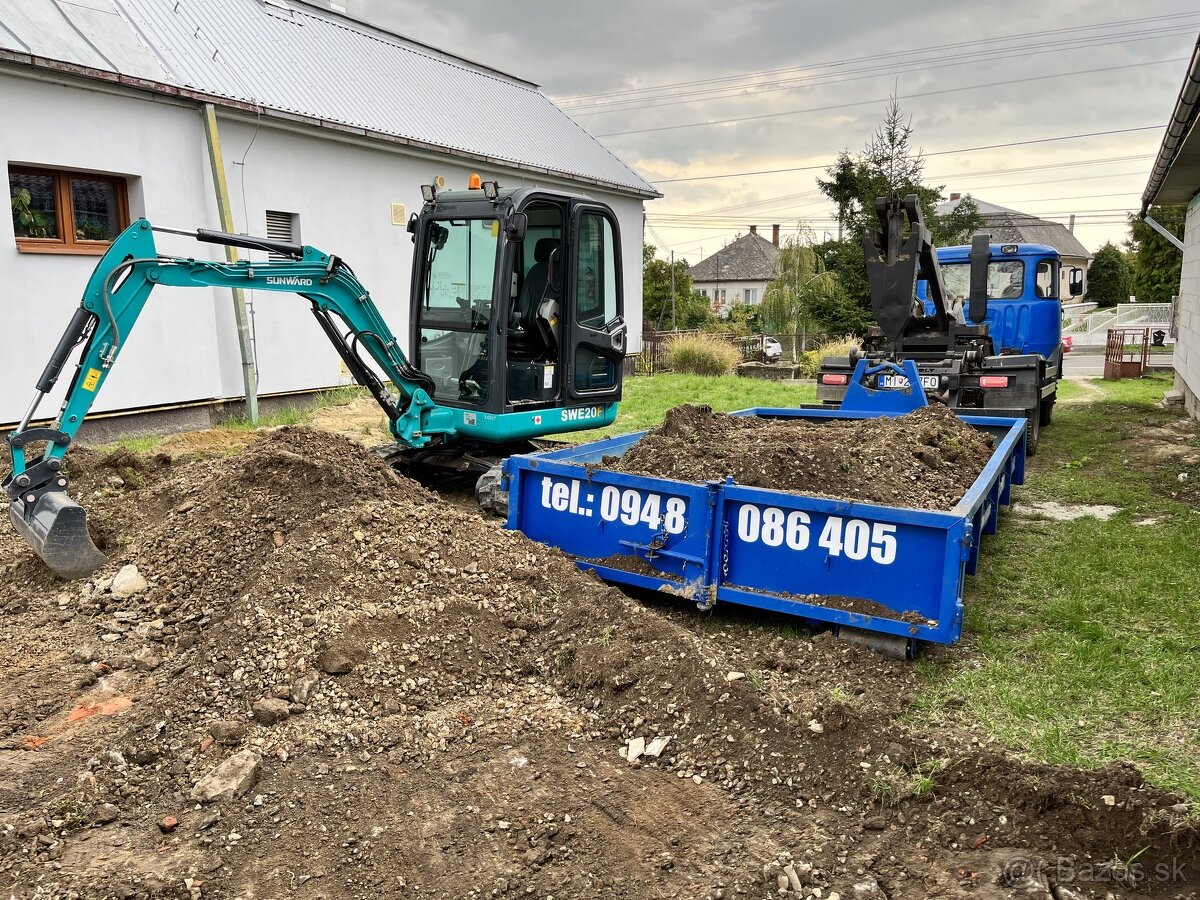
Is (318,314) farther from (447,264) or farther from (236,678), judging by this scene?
(236,678)

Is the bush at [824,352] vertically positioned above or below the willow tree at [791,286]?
below

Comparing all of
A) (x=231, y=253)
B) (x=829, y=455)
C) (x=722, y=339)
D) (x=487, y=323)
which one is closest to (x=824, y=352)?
(x=722, y=339)

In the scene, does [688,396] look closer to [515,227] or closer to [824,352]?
[824,352]

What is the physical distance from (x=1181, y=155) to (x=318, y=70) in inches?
497

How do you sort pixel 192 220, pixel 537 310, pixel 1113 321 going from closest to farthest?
pixel 537 310 → pixel 192 220 → pixel 1113 321

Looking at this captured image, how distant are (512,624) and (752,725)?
1444 millimetres

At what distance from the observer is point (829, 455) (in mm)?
5398

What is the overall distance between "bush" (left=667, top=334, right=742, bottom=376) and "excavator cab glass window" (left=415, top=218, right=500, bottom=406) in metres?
14.3

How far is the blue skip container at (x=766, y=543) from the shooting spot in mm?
4176

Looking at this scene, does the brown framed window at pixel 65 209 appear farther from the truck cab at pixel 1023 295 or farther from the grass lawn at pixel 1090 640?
the truck cab at pixel 1023 295

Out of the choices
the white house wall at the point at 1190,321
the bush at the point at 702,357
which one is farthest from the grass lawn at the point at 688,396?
the white house wall at the point at 1190,321

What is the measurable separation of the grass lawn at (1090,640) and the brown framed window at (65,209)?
388 inches

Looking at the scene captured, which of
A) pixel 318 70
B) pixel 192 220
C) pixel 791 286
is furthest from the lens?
pixel 791 286

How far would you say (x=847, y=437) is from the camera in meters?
6.29
